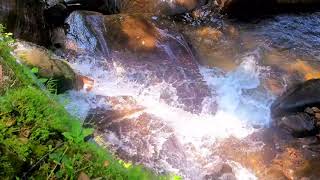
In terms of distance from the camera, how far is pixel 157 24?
9375 mm

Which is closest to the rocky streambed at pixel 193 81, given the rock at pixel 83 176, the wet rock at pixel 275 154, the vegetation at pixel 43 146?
the wet rock at pixel 275 154

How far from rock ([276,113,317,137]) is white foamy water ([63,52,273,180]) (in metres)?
0.56

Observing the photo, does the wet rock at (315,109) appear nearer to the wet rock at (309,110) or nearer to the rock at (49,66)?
the wet rock at (309,110)

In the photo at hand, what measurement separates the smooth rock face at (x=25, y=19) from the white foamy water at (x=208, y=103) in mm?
1115

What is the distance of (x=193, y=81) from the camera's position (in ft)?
26.2

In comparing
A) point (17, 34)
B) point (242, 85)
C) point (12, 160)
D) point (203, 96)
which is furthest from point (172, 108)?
point (12, 160)

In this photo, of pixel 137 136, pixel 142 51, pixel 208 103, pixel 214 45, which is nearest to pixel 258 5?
pixel 214 45

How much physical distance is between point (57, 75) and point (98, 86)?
4.69 ft

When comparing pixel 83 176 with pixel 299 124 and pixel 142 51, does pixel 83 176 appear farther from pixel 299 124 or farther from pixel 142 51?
pixel 142 51

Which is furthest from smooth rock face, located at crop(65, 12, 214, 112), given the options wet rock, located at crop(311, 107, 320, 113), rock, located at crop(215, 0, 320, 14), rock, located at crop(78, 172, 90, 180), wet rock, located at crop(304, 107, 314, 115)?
rock, located at crop(78, 172, 90, 180)

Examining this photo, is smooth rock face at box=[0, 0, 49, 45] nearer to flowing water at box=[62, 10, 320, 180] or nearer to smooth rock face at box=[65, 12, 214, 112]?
smooth rock face at box=[65, 12, 214, 112]

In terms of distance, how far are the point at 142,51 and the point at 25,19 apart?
254 centimetres

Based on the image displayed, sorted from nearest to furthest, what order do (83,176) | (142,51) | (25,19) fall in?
(83,176), (25,19), (142,51)

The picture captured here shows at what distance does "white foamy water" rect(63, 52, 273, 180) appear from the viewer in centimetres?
679
